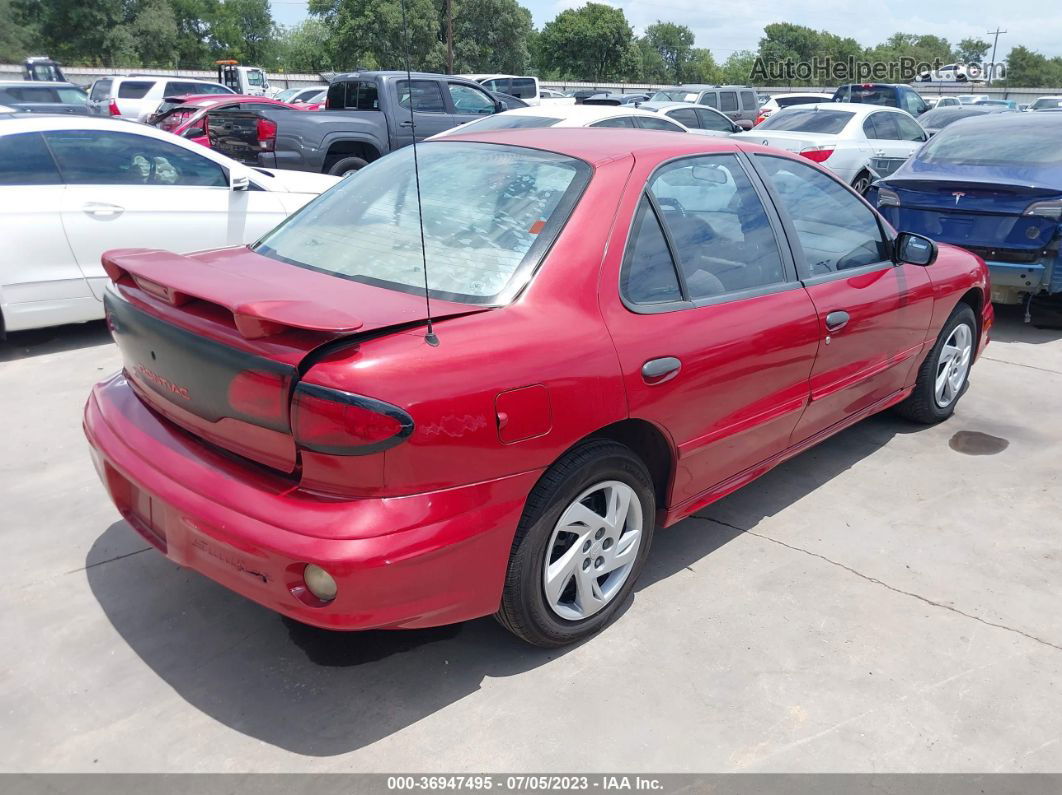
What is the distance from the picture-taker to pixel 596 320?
285 centimetres

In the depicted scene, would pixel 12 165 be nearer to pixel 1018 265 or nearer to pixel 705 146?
pixel 705 146

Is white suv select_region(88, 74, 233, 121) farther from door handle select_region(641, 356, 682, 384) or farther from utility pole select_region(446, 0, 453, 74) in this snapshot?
door handle select_region(641, 356, 682, 384)

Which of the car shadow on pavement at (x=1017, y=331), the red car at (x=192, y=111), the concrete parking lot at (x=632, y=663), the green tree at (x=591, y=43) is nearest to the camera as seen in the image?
the concrete parking lot at (x=632, y=663)

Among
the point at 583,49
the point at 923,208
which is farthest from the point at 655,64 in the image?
the point at 923,208

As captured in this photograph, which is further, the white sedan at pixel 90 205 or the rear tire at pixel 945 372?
the white sedan at pixel 90 205

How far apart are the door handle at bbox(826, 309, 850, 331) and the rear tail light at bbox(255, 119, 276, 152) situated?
8.77 meters

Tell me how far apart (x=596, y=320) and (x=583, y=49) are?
96.1 meters

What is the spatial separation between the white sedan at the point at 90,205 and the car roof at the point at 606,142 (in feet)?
10.1

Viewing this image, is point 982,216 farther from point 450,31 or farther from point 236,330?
point 450,31

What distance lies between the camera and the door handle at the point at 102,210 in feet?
20.0

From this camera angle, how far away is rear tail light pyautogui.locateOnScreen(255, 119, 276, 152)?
1084 centimetres

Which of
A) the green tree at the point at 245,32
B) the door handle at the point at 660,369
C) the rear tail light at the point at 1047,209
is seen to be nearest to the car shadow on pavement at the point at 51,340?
the door handle at the point at 660,369

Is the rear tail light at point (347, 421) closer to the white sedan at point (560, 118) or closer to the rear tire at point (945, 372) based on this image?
the rear tire at point (945, 372)

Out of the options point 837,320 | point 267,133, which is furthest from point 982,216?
point 267,133
